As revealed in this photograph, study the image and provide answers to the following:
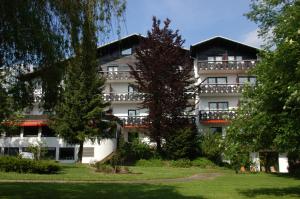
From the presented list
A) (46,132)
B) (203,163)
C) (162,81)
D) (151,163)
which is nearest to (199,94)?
(162,81)

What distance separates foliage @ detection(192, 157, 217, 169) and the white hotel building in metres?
8.59

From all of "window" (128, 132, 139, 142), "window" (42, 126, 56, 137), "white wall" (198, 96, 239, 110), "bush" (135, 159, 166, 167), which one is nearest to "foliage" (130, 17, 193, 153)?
"bush" (135, 159, 166, 167)

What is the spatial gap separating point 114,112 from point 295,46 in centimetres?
4028

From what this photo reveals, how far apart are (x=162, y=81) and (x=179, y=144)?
6510 millimetres

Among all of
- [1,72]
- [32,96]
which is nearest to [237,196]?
[32,96]

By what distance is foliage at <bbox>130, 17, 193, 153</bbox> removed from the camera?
A: 4266 cm

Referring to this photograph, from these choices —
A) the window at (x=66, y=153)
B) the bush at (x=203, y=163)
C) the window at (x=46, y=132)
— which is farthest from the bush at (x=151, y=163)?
the window at (x=46, y=132)

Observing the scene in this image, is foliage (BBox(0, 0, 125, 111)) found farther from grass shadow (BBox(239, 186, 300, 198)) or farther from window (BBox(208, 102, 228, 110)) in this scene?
window (BBox(208, 102, 228, 110))

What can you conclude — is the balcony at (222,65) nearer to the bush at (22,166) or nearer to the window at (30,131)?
the window at (30,131)

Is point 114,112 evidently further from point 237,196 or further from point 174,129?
point 237,196

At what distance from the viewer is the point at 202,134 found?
4694 centimetres

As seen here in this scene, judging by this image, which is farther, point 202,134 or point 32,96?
point 202,134

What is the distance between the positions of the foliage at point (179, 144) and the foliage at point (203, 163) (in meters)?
1.26

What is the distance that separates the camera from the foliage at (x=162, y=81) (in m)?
42.7
